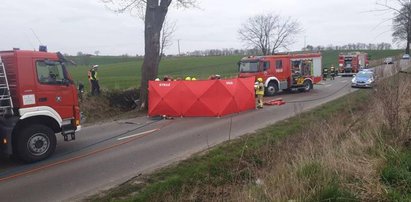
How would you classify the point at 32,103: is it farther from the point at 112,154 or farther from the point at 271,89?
the point at 271,89

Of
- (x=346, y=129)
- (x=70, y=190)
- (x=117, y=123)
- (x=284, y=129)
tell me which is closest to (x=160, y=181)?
(x=70, y=190)

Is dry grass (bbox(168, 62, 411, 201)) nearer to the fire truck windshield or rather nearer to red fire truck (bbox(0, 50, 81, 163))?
red fire truck (bbox(0, 50, 81, 163))

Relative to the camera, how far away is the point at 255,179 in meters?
6.70

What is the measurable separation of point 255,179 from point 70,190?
3399 mm

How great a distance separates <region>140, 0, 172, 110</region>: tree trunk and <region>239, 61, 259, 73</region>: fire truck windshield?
25.1ft

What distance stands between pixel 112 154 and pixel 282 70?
1768cm

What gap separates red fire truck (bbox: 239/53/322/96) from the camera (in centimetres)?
2508

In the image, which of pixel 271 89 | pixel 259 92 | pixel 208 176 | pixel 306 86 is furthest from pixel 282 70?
pixel 208 176

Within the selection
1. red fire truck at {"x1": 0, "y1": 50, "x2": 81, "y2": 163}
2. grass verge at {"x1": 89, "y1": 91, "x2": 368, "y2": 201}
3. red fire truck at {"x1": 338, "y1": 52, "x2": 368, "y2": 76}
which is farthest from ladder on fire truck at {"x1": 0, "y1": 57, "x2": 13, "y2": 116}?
red fire truck at {"x1": 338, "y1": 52, "x2": 368, "y2": 76}

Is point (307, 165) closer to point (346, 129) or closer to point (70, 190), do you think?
point (346, 129)

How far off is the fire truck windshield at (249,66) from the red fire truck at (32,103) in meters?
16.0

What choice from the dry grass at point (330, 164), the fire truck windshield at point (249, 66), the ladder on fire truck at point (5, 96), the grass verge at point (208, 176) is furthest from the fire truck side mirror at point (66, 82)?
the fire truck windshield at point (249, 66)

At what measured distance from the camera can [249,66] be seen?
2525 centimetres

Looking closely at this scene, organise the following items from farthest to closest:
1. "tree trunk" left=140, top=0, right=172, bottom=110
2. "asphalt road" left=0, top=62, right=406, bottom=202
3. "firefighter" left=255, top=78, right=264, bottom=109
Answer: "firefighter" left=255, top=78, right=264, bottom=109 < "tree trunk" left=140, top=0, right=172, bottom=110 < "asphalt road" left=0, top=62, right=406, bottom=202
